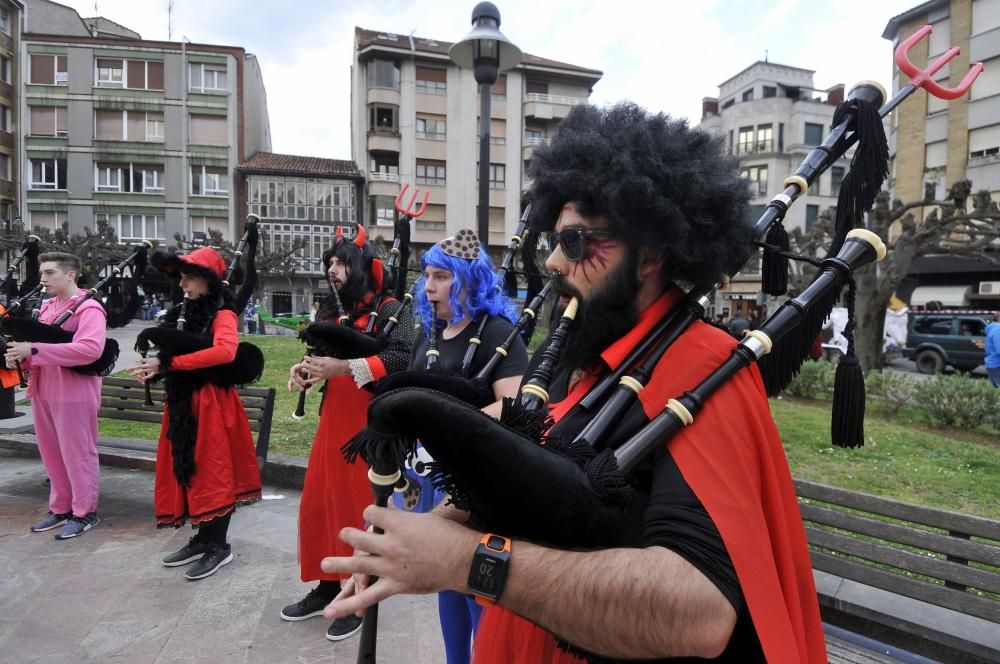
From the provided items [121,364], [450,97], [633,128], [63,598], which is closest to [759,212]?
[633,128]

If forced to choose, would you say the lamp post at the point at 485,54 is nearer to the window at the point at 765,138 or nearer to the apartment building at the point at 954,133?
the apartment building at the point at 954,133

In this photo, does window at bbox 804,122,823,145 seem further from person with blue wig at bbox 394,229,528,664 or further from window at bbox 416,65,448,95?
person with blue wig at bbox 394,229,528,664

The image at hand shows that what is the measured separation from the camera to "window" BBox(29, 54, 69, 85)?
120 ft

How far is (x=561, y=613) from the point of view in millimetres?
1068

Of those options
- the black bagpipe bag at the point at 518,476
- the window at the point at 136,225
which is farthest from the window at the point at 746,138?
the black bagpipe bag at the point at 518,476

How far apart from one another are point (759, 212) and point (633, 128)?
0.47m

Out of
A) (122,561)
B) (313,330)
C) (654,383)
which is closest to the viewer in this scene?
(654,383)

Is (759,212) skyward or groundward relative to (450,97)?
groundward

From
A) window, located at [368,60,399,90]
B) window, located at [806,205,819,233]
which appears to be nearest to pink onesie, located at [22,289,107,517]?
window, located at [368,60,399,90]

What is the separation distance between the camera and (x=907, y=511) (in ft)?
9.31

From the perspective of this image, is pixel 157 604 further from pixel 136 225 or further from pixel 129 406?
pixel 136 225

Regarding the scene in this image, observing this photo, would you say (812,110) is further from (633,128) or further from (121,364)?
(633,128)

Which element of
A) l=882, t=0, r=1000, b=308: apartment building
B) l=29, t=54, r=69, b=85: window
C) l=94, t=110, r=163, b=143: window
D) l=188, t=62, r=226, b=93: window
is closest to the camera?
l=882, t=0, r=1000, b=308: apartment building

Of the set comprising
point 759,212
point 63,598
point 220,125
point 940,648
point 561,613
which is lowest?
point 63,598
